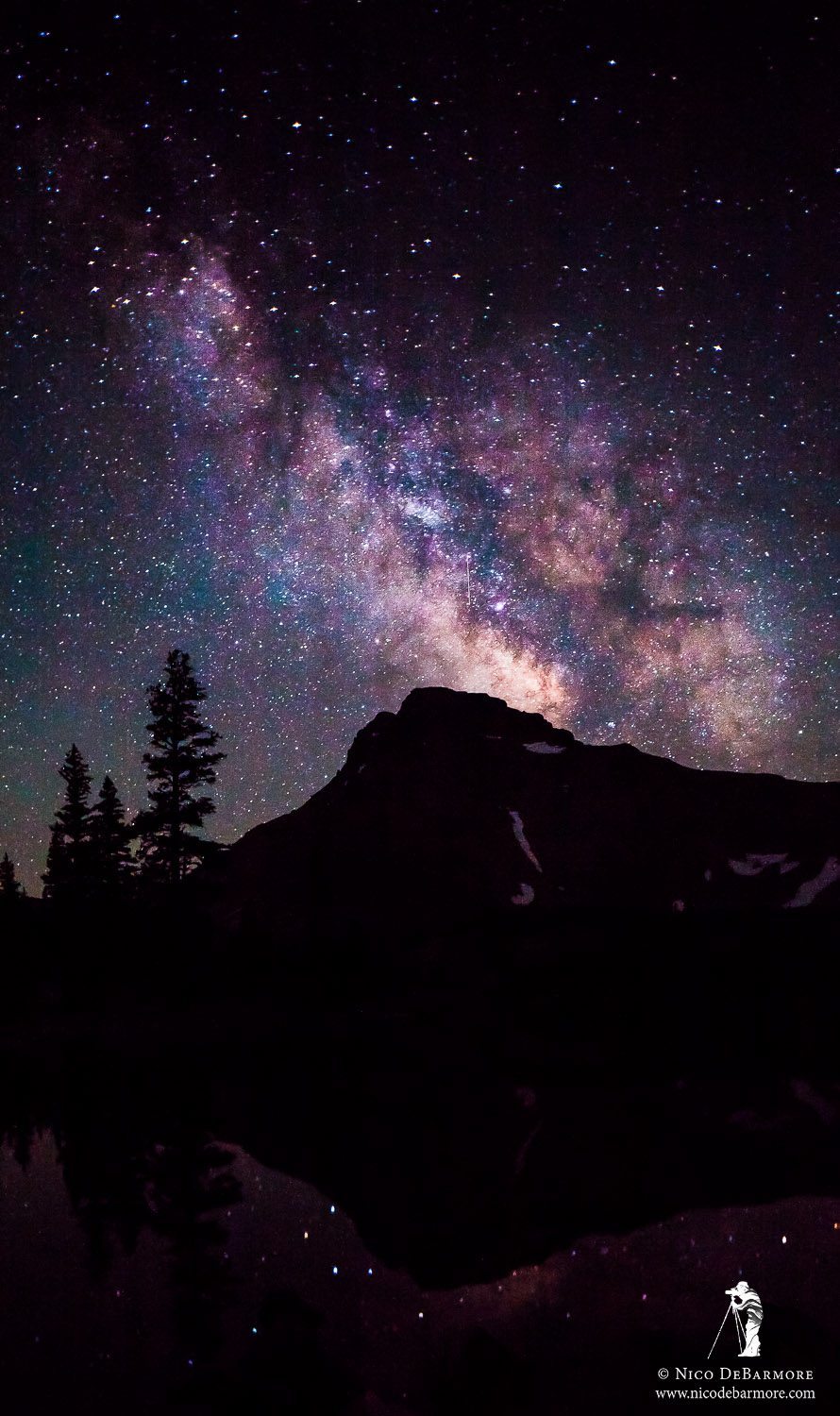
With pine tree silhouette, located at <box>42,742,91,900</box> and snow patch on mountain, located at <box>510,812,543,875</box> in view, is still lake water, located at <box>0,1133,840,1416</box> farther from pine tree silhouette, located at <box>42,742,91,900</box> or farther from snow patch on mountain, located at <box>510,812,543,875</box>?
snow patch on mountain, located at <box>510,812,543,875</box>

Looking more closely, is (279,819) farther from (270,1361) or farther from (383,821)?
(270,1361)

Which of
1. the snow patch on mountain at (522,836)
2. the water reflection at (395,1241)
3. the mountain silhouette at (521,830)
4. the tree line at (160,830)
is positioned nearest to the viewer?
the water reflection at (395,1241)

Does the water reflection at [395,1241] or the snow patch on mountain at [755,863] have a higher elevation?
the snow patch on mountain at [755,863]

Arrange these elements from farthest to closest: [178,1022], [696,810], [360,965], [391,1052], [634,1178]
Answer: [696,810], [360,965], [178,1022], [391,1052], [634,1178]

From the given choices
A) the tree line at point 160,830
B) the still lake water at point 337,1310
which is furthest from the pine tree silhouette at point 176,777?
the still lake water at point 337,1310

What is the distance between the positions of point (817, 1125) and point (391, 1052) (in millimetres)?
10669

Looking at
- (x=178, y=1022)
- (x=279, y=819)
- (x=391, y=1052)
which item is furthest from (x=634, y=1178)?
(x=279, y=819)

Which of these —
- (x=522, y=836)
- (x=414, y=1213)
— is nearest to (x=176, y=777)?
(x=414, y=1213)

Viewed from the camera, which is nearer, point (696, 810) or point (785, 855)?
point (785, 855)

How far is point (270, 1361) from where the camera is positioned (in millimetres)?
5918
